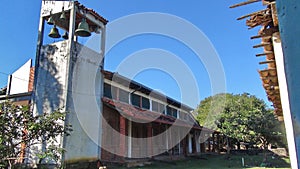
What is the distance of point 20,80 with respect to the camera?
14633 millimetres

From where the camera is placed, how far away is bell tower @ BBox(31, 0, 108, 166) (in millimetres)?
12086

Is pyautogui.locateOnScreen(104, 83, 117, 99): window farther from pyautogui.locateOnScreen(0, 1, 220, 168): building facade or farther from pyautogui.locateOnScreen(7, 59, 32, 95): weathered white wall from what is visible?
pyautogui.locateOnScreen(7, 59, 32, 95): weathered white wall

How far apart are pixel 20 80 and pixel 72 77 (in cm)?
437

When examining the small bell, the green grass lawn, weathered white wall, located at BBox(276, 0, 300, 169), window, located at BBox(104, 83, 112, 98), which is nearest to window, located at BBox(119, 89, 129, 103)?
window, located at BBox(104, 83, 112, 98)

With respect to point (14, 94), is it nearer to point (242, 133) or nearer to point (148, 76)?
point (148, 76)

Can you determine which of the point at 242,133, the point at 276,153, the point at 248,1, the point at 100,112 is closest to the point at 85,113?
the point at 100,112

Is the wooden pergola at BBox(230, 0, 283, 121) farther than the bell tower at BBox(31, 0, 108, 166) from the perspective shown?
No

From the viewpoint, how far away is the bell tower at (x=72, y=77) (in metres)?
12.1

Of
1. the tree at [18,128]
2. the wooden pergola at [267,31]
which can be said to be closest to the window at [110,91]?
the tree at [18,128]

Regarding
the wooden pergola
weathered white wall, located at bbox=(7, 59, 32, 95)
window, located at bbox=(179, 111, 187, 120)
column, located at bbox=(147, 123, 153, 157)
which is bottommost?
column, located at bbox=(147, 123, 153, 157)

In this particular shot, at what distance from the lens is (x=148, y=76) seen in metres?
18.2

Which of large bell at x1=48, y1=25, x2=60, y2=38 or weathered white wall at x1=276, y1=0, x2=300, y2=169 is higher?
large bell at x1=48, y1=25, x2=60, y2=38

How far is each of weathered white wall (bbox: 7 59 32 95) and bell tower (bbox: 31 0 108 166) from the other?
2.01 m

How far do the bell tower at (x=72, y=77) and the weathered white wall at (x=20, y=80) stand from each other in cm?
201
